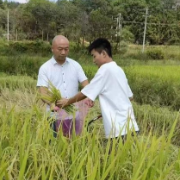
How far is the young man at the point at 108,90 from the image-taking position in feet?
8.53

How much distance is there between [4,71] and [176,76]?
5.28 meters

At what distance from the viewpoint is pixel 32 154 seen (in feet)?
5.53

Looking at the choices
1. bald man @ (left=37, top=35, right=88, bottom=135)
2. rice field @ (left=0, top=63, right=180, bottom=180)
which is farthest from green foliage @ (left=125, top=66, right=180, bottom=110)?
rice field @ (left=0, top=63, right=180, bottom=180)

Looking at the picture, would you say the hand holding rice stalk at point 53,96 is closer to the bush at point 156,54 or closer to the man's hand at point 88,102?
the man's hand at point 88,102

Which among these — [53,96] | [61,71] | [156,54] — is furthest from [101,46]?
[156,54]

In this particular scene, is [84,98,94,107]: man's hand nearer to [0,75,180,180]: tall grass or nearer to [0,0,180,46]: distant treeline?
[0,75,180,180]: tall grass

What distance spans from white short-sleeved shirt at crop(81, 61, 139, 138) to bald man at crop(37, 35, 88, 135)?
57 centimetres

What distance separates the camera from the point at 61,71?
3209 mm

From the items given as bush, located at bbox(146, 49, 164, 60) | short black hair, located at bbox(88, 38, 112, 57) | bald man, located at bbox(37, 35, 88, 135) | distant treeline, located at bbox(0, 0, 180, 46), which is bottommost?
bush, located at bbox(146, 49, 164, 60)

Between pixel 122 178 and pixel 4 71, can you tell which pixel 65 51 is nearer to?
pixel 122 178

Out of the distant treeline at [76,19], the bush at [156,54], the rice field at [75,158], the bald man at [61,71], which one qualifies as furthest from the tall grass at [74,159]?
the distant treeline at [76,19]

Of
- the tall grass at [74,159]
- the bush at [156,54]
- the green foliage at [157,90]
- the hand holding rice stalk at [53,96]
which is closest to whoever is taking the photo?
the tall grass at [74,159]

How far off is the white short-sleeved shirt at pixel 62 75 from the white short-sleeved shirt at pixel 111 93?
1.94 ft

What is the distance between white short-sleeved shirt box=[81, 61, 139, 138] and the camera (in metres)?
2.60
